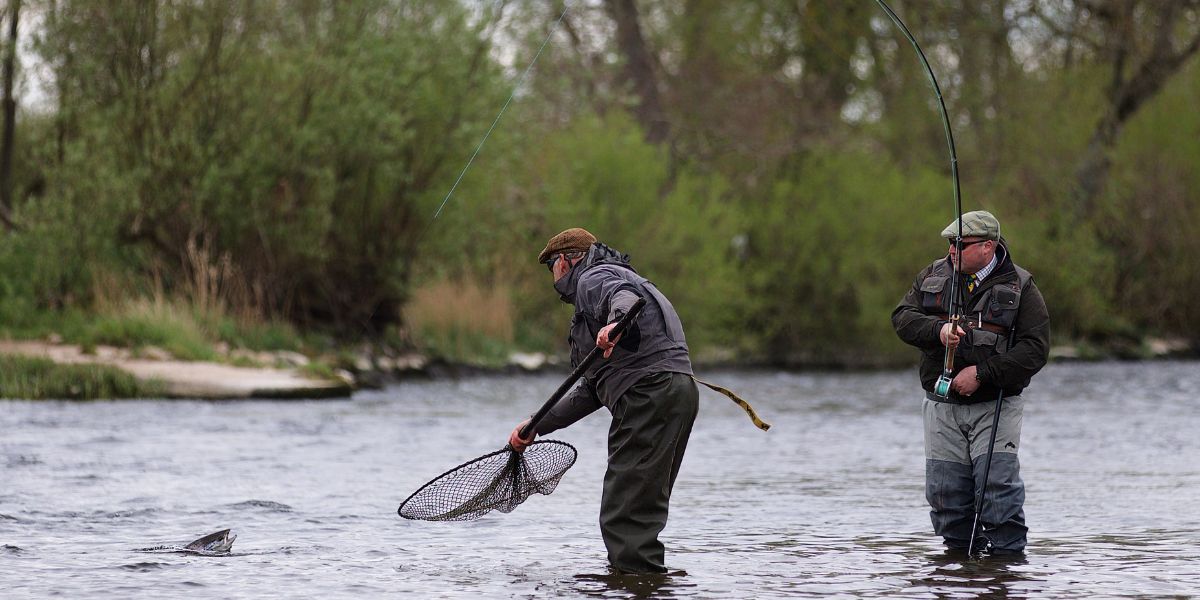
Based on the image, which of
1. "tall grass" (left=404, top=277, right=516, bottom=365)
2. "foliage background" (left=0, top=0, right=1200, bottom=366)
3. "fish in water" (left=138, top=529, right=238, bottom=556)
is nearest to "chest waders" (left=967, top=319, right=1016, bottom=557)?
"fish in water" (left=138, top=529, right=238, bottom=556)

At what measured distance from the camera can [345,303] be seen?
82.1 feet

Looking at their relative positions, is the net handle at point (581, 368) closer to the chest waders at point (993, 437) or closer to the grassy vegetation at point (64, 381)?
the chest waders at point (993, 437)

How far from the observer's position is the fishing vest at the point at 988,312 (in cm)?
752

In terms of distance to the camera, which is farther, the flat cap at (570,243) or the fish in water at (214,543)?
the fish in water at (214,543)

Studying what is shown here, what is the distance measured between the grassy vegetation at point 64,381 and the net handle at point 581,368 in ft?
39.8

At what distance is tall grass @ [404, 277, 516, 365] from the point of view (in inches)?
1044

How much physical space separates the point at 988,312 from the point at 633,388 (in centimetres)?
171

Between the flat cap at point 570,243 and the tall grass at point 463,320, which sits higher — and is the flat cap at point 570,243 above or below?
above

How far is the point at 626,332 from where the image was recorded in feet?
23.0

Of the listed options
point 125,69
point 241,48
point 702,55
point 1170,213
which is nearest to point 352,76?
point 241,48

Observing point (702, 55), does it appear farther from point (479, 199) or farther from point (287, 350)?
point (287, 350)

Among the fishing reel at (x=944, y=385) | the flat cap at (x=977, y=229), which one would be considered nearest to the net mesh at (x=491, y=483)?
the fishing reel at (x=944, y=385)

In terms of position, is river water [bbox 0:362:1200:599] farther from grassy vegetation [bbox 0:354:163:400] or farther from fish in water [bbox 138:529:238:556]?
grassy vegetation [bbox 0:354:163:400]

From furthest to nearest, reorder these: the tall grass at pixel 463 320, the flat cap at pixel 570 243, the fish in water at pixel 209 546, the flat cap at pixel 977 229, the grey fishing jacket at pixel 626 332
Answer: the tall grass at pixel 463 320
the fish in water at pixel 209 546
the flat cap at pixel 977 229
the flat cap at pixel 570 243
the grey fishing jacket at pixel 626 332
